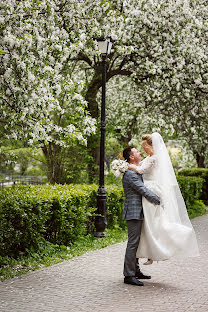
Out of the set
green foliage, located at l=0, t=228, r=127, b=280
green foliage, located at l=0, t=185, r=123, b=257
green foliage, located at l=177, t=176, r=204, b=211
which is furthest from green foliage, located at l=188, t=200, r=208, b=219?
green foliage, located at l=0, t=185, r=123, b=257

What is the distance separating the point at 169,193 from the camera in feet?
23.7

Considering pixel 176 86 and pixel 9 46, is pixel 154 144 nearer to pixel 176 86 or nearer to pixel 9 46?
pixel 9 46

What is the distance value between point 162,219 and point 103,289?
1.29 metres

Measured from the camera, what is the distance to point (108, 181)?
16.9 m

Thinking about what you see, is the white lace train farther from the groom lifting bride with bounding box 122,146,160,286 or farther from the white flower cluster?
the white flower cluster

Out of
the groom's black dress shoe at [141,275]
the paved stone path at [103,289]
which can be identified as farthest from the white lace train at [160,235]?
the paved stone path at [103,289]

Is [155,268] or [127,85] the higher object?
[127,85]

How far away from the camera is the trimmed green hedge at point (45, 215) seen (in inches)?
324

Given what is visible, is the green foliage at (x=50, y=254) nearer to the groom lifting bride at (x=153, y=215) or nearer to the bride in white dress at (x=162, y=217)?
the groom lifting bride at (x=153, y=215)

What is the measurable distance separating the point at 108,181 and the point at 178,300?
10854mm

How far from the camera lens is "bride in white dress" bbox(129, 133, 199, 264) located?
23.0 feet

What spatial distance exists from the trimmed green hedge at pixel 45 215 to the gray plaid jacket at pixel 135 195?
2.08 meters

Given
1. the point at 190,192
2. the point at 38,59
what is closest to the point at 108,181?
the point at 190,192

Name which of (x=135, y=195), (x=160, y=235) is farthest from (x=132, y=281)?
(x=135, y=195)
